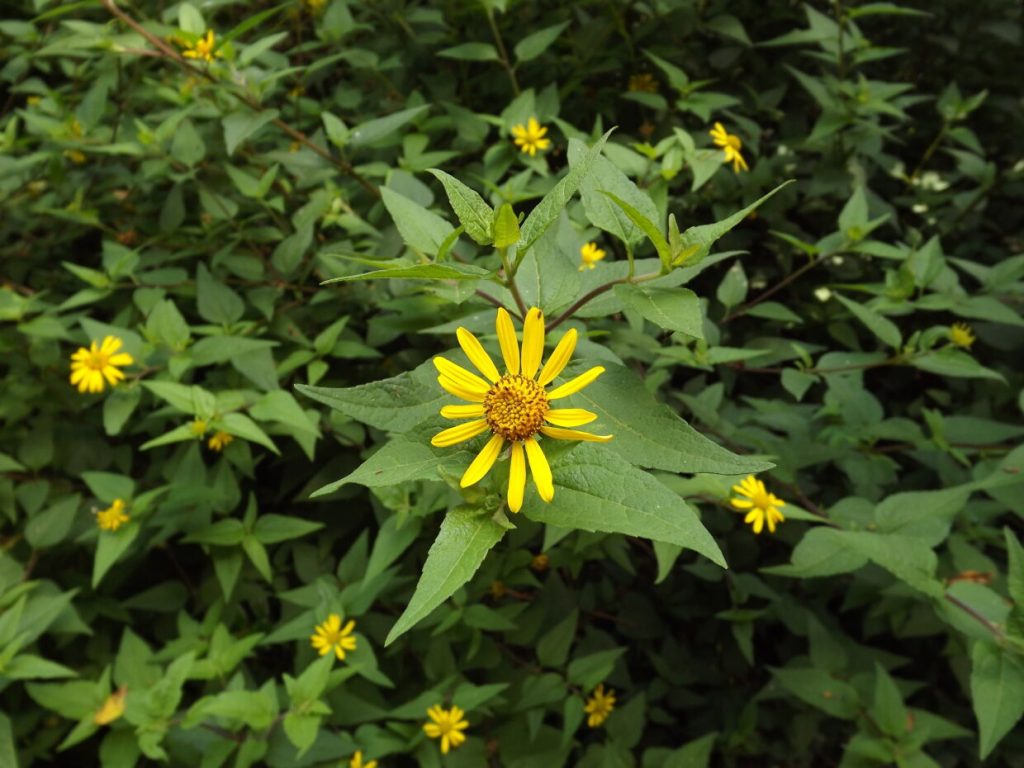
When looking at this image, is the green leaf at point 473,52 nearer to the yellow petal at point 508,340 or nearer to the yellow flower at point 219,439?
the yellow flower at point 219,439

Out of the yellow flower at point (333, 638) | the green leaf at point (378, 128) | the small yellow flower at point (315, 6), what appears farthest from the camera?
the small yellow flower at point (315, 6)

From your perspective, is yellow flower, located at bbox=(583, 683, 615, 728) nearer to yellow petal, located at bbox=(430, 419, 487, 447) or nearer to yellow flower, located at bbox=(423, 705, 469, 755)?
yellow flower, located at bbox=(423, 705, 469, 755)

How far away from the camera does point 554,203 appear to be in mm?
880

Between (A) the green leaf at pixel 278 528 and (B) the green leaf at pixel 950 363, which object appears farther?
(A) the green leaf at pixel 278 528

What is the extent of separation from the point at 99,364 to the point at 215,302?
338 mm

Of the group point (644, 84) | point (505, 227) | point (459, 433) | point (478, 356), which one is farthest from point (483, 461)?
point (644, 84)

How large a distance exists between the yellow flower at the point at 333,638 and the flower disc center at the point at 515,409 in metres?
1.07

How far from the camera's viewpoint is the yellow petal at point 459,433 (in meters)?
0.86

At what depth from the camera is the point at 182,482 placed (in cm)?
185

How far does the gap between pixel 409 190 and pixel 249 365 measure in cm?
62

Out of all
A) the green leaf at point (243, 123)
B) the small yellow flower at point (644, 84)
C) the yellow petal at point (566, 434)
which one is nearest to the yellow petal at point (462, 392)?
the yellow petal at point (566, 434)

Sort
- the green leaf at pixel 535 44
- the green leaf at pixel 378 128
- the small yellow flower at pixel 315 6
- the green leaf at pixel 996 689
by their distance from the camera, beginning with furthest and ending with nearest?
the small yellow flower at pixel 315 6
the green leaf at pixel 535 44
the green leaf at pixel 378 128
the green leaf at pixel 996 689

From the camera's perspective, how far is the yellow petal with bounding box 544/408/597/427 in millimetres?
855

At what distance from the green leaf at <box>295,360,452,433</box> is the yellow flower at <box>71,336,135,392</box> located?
43.8 inches
